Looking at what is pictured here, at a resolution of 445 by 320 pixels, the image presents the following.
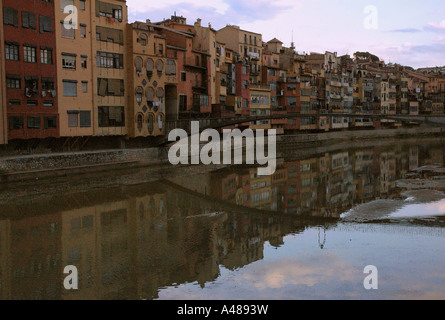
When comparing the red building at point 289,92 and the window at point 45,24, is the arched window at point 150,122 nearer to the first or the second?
the window at point 45,24

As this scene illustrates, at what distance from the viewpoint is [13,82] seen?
102 feet

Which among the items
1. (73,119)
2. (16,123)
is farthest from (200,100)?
(16,123)

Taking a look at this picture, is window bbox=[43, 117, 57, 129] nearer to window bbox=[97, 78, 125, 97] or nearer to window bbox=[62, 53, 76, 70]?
window bbox=[62, 53, 76, 70]

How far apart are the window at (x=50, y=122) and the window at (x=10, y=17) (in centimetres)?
629

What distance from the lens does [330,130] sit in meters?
75.9

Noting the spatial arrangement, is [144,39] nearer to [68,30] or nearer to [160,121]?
[68,30]

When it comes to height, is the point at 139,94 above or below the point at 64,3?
below

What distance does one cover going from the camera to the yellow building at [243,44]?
62.8 meters

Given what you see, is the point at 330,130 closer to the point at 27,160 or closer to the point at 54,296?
the point at 27,160

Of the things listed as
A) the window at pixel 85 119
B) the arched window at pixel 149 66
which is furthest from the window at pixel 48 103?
the arched window at pixel 149 66

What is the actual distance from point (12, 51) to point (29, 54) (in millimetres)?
1213

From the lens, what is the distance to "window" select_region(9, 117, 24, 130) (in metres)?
30.9

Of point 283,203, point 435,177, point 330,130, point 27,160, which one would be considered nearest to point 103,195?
point 27,160

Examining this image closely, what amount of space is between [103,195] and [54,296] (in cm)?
1439
